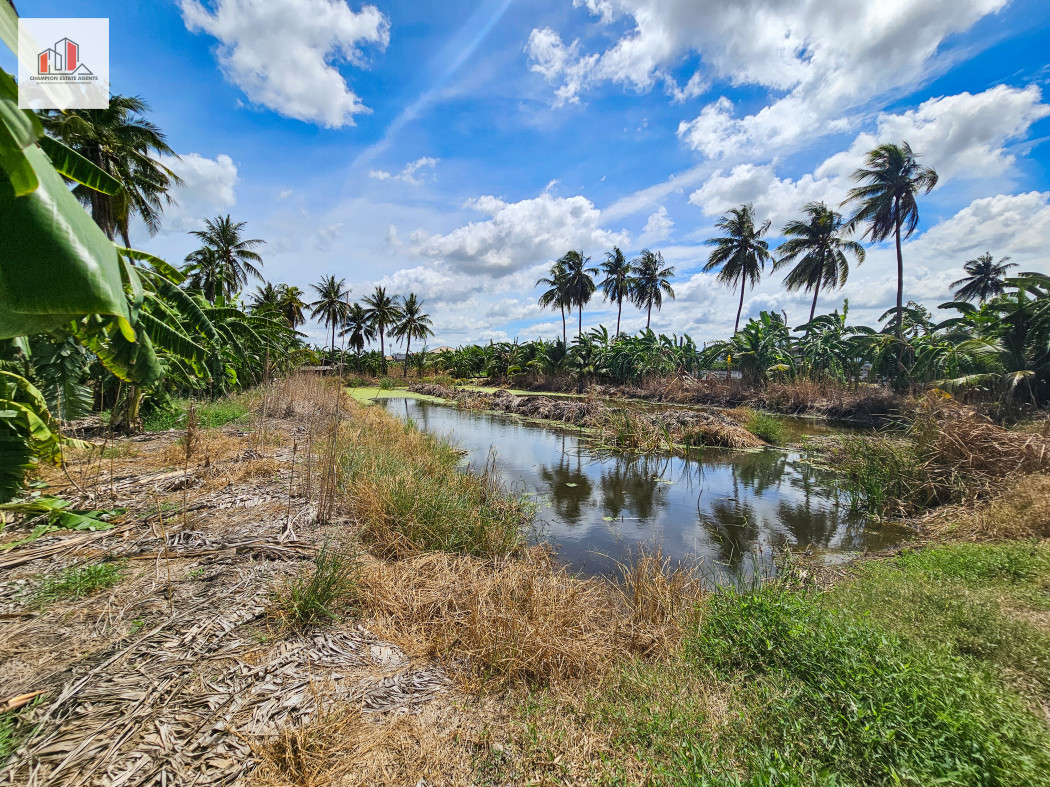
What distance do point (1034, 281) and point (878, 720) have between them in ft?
54.7

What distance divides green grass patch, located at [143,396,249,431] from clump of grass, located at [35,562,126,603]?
5.58 m

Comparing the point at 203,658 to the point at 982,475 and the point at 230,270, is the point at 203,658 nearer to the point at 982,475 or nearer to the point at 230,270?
the point at 982,475

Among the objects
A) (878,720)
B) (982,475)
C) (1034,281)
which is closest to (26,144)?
(878,720)

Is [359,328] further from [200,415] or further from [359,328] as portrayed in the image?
[200,415]

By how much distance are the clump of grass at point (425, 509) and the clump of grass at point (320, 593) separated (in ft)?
3.03

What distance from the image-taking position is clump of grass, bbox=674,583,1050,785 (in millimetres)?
1791

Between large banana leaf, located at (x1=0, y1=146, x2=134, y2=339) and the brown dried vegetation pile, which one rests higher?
large banana leaf, located at (x1=0, y1=146, x2=134, y2=339)

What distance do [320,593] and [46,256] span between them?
272cm

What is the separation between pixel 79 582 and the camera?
101 inches

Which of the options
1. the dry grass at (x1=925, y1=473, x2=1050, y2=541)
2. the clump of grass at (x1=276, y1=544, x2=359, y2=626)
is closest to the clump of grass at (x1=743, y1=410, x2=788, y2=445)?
the dry grass at (x1=925, y1=473, x2=1050, y2=541)

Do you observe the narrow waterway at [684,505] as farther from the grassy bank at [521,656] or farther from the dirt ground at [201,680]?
the dirt ground at [201,680]

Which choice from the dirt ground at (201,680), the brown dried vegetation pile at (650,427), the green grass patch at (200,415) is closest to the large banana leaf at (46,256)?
the dirt ground at (201,680)

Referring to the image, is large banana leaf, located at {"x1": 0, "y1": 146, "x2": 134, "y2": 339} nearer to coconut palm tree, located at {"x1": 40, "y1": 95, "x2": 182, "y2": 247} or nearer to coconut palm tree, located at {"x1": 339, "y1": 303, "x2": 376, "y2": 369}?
coconut palm tree, located at {"x1": 40, "y1": 95, "x2": 182, "y2": 247}

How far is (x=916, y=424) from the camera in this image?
736 cm
